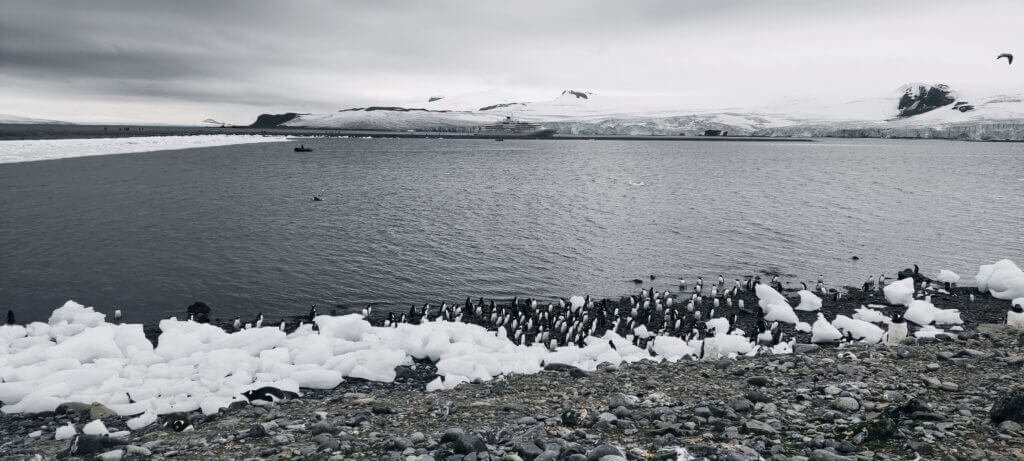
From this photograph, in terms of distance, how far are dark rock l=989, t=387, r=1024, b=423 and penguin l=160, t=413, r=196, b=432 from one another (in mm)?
11138

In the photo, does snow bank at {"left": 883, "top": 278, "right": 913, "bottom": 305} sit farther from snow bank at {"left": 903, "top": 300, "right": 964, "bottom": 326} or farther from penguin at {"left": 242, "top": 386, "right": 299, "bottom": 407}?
penguin at {"left": 242, "top": 386, "right": 299, "bottom": 407}

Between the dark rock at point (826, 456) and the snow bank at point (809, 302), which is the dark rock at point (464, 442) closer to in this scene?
the dark rock at point (826, 456)

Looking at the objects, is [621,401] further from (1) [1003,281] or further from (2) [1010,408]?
(1) [1003,281]

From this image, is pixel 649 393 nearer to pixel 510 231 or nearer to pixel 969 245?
pixel 510 231

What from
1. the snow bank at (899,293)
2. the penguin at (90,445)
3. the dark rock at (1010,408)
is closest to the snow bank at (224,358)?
the penguin at (90,445)

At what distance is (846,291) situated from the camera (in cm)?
2297

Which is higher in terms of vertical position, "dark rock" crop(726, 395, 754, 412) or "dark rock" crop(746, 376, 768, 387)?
"dark rock" crop(726, 395, 754, 412)

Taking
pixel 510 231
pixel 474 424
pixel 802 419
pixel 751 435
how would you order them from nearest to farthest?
pixel 751 435 < pixel 802 419 < pixel 474 424 < pixel 510 231

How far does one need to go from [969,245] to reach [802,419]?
101ft

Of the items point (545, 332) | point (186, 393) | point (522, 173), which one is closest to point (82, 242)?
point (186, 393)

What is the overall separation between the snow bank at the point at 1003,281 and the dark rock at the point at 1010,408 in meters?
17.8

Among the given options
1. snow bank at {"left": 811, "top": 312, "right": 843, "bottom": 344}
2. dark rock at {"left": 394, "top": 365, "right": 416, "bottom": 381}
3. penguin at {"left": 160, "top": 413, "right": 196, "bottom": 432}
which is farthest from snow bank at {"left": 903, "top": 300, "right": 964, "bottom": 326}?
penguin at {"left": 160, "top": 413, "right": 196, "bottom": 432}

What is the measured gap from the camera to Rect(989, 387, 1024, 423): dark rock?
733cm

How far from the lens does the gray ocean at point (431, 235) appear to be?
22438 millimetres
